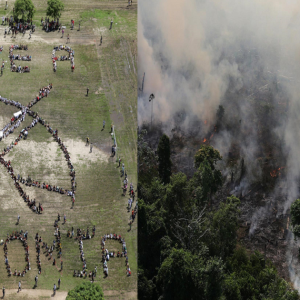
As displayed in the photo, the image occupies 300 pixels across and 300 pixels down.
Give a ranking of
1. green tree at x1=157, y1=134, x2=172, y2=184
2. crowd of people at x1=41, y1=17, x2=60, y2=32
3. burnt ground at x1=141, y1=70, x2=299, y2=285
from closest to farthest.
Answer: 1. burnt ground at x1=141, y1=70, x2=299, y2=285
2. green tree at x1=157, y1=134, x2=172, y2=184
3. crowd of people at x1=41, y1=17, x2=60, y2=32

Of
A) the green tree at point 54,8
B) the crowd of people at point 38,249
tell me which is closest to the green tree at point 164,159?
the crowd of people at point 38,249

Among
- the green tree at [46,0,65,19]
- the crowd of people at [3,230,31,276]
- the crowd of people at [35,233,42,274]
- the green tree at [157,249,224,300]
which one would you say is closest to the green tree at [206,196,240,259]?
the green tree at [157,249,224,300]

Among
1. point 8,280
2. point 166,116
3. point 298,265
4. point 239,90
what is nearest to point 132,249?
point 8,280

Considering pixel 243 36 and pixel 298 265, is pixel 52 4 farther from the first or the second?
pixel 298 265

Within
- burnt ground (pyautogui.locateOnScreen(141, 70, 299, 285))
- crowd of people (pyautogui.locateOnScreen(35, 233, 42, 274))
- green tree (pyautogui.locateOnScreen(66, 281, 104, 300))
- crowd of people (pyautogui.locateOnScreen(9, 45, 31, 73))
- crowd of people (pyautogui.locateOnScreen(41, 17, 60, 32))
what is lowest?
green tree (pyautogui.locateOnScreen(66, 281, 104, 300))

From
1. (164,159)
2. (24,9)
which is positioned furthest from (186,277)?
(24,9)

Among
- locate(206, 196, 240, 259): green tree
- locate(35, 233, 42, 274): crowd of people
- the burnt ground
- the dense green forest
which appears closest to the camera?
the dense green forest

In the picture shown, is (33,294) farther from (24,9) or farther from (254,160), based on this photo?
(24,9)

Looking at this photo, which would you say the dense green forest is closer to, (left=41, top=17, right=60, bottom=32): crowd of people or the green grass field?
the green grass field
